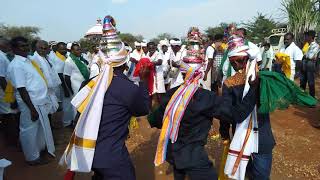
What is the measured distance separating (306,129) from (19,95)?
553 cm

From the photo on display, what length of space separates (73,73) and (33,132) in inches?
80.5

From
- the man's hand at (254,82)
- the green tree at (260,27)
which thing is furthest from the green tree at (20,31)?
the man's hand at (254,82)

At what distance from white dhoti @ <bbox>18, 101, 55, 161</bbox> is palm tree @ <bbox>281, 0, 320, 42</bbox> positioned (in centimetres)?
1438

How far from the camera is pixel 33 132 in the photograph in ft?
18.3

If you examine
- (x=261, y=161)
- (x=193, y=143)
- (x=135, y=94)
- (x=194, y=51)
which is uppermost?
(x=194, y=51)

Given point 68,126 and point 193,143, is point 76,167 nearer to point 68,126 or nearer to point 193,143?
point 193,143

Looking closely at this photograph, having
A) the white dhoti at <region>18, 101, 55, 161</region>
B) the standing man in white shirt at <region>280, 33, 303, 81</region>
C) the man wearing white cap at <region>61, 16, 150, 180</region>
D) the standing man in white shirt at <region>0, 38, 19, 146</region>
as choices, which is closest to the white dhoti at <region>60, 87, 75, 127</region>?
the standing man in white shirt at <region>0, 38, 19, 146</region>

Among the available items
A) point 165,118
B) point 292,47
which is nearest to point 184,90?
point 165,118

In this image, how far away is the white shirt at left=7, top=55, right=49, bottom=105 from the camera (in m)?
5.24

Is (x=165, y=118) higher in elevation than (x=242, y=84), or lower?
lower

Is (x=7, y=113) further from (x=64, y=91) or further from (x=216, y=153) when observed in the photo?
(x=216, y=153)

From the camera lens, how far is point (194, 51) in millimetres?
3264

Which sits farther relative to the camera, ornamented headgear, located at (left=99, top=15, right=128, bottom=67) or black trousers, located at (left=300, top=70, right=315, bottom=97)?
black trousers, located at (left=300, top=70, right=315, bottom=97)

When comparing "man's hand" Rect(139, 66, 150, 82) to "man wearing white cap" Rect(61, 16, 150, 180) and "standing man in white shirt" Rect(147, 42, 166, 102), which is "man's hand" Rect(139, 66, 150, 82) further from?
"standing man in white shirt" Rect(147, 42, 166, 102)
